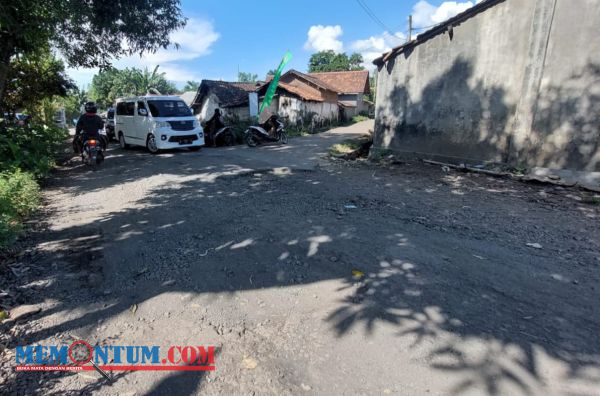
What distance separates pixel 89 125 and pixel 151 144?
3.03 meters

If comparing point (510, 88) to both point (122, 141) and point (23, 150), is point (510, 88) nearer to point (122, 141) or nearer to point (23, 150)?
point (23, 150)

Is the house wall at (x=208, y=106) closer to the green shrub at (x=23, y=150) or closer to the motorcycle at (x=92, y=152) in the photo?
the green shrub at (x=23, y=150)

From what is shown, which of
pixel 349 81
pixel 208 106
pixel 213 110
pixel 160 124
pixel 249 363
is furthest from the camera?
pixel 349 81

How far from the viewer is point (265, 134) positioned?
1536cm

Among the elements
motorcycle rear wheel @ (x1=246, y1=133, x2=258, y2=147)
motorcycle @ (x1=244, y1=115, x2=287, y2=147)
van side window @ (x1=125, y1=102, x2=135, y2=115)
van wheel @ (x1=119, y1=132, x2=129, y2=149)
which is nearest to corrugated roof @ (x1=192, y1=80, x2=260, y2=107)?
motorcycle @ (x1=244, y1=115, x2=287, y2=147)

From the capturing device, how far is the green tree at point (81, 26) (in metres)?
6.73

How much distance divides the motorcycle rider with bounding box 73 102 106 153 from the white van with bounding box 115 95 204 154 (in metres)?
2.53

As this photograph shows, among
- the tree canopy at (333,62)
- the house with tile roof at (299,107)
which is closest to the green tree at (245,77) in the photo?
the tree canopy at (333,62)

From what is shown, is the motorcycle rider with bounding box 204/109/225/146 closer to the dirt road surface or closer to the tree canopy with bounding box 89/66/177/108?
the dirt road surface

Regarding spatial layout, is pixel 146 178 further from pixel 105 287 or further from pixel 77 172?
pixel 105 287

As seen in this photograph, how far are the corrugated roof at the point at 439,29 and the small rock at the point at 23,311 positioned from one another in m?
10.4

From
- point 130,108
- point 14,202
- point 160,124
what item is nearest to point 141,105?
point 130,108

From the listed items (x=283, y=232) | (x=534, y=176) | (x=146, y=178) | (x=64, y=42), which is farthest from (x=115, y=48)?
(x=534, y=176)

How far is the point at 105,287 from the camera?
10.9 feet
